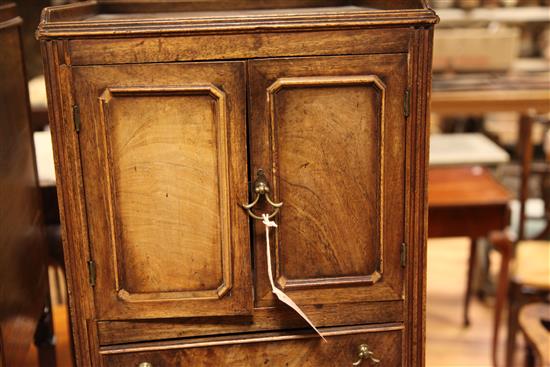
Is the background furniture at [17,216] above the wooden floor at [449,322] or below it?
above

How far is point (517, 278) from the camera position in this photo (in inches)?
98.0

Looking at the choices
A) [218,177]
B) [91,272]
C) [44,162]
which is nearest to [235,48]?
[218,177]

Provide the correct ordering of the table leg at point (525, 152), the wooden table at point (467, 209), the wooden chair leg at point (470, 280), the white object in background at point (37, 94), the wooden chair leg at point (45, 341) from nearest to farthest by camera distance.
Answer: the wooden chair leg at point (45, 341)
the wooden table at point (467, 209)
the table leg at point (525, 152)
the white object in background at point (37, 94)
the wooden chair leg at point (470, 280)

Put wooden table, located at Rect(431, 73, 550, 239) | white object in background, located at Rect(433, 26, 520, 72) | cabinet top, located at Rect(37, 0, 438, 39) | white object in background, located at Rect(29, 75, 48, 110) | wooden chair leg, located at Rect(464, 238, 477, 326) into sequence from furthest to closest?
white object in background, located at Rect(433, 26, 520, 72)
wooden table, located at Rect(431, 73, 550, 239)
wooden chair leg, located at Rect(464, 238, 477, 326)
white object in background, located at Rect(29, 75, 48, 110)
cabinet top, located at Rect(37, 0, 438, 39)

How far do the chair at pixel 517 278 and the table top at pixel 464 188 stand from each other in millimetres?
129

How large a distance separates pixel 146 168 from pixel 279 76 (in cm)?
27

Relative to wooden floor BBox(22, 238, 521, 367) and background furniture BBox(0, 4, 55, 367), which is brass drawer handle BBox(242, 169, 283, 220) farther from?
wooden floor BBox(22, 238, 521, 367)

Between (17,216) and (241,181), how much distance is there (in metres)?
0.54

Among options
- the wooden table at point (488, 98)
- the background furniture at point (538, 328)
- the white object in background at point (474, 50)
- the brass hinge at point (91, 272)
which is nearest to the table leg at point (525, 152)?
the background furniture at point (538, 328)

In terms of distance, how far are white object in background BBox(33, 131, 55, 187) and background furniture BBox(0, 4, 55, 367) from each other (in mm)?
174

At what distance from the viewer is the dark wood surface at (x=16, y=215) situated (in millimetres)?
1400

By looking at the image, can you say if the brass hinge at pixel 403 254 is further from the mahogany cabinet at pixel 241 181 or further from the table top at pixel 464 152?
the table top at pixel 464 152

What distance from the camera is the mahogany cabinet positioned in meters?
1.23

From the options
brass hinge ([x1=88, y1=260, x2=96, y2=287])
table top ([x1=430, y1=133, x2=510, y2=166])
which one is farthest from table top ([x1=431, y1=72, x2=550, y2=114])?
brass hinge ([x1=88, y1=260, x2=96, y2=287])
